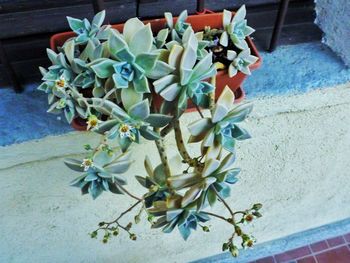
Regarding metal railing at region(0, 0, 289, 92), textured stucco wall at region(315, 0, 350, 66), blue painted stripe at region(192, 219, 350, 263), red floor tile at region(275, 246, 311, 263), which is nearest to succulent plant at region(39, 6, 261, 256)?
metal railing at region(0, 0, 289, 92)

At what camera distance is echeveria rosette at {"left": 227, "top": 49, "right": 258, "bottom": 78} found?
66 cm

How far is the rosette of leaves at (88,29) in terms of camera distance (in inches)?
24.8

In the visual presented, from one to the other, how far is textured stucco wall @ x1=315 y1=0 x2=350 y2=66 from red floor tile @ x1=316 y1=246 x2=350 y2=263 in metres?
0.81

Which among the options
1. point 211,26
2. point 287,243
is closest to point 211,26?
point 211,26

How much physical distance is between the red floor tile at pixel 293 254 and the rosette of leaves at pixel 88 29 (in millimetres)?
1085

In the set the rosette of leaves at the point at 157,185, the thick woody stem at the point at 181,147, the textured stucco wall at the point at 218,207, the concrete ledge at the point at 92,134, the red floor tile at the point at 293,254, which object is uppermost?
the thick woody stem at the point at 181,147

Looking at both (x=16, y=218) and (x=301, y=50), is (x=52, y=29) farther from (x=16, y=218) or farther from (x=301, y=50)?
(x=301, y=50)

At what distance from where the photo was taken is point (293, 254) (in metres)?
1.45

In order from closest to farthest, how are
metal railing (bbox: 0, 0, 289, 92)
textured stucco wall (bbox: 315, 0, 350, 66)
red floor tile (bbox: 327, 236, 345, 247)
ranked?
metal railing (bbox: 0, 0, 289, 92), textured stucco wall (bbox: 315, 0, 350, 66), red floor tile (bbox: 327, 236, 345, 247)

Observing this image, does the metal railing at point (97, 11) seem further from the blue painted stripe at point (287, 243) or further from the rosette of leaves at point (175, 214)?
the blue painted stripe at point (287, 243)

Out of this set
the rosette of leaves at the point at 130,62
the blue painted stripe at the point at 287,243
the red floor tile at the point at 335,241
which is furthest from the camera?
the red floor tile at the point at 335,241

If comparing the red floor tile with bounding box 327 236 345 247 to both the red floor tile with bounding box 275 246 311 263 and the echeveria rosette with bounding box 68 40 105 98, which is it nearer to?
the red floor tile with bounding box 275 246 311 263

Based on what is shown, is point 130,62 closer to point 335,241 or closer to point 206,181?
point 206,181

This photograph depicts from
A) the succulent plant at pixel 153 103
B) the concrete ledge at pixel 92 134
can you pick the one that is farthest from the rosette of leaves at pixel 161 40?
the concrete ledge at pixel 92 134
